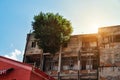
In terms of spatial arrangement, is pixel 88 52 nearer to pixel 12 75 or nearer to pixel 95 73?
pixel 95 73

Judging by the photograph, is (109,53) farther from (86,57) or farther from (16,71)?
(16,71)

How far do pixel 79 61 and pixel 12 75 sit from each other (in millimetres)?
14306

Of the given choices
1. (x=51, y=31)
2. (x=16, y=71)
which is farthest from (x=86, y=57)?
(x=16, y=71)

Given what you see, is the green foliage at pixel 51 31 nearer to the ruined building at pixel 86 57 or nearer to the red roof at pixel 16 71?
the ruined building at pixel 86 57

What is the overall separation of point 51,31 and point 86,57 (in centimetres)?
641

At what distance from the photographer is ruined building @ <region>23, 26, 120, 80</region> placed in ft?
99.8

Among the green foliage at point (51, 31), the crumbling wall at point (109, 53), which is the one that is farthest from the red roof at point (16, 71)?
the green foliage at point (51, 31)

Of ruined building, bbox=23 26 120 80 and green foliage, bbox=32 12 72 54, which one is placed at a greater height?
green foliage, bbox=32 12 72 54

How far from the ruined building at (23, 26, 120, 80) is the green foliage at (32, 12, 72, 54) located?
1.59 meters

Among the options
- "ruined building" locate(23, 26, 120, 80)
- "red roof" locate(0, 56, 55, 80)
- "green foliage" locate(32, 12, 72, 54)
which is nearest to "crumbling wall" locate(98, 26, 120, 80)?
"ruined building" locate(23, 26, 120, 80)

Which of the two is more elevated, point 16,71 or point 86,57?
point 86,57

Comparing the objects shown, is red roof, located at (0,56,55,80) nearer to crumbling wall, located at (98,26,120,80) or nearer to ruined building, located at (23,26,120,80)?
crumbling wall, located at (98,26,120,80)

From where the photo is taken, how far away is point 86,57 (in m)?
33.8

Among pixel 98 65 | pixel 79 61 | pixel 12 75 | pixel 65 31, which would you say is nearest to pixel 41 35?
pixel 65 31
